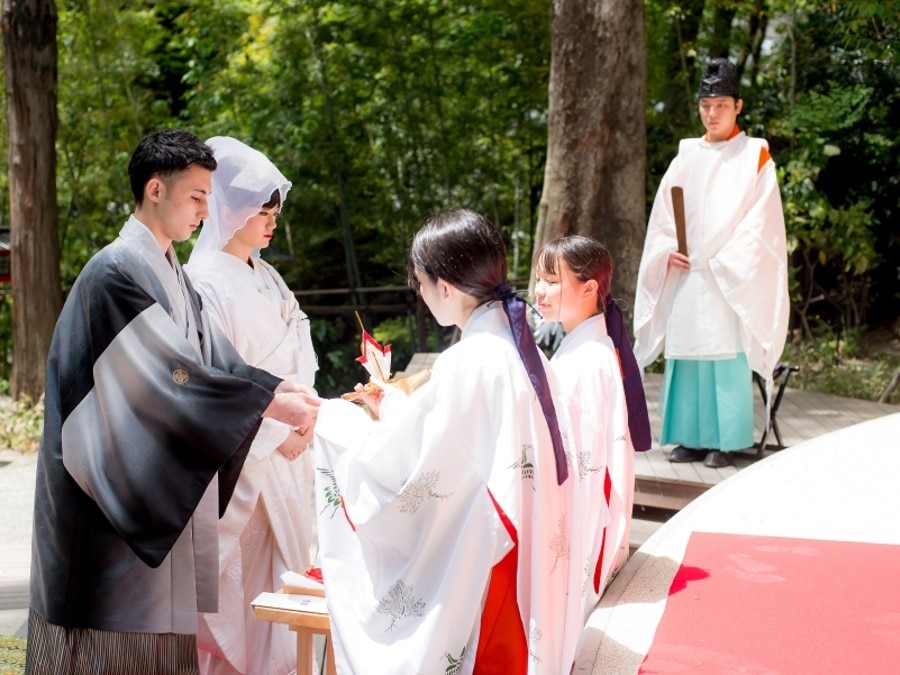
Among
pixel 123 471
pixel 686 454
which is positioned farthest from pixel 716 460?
pixel 123 471

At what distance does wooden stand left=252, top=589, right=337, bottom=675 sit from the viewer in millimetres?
2920

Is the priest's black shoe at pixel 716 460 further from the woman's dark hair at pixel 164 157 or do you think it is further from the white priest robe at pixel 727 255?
the woman's dark hair at pixel 164 157

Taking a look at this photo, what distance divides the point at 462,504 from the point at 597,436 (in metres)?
1.01

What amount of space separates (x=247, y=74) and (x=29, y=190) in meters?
2.70

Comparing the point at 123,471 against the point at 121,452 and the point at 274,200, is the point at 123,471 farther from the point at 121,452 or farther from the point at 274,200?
the point at 274,200

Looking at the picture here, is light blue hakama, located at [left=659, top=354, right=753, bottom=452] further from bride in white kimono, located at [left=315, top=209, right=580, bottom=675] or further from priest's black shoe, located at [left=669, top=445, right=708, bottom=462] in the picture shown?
bride in white kimono, located at [left=315, top=209, right=580, bottom=675]

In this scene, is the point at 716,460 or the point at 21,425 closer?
the point at 716,460

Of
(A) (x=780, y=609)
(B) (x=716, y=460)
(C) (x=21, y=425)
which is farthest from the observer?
(C) (x=21, y=425)

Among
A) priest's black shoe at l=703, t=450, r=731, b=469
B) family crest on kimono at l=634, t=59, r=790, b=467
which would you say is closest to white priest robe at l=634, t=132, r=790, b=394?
family crest on kimono at l=634, t=59, r=790, b=467

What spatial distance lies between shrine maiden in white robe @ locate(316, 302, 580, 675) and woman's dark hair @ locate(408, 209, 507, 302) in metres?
0.07

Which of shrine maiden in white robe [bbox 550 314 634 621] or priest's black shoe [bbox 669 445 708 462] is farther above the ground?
shrine maiden in white robe [bbox 550 314 634 621]

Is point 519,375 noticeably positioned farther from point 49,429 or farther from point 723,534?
point 723,534

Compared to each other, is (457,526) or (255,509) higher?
(457,526)

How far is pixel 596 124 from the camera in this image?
7.69 m
